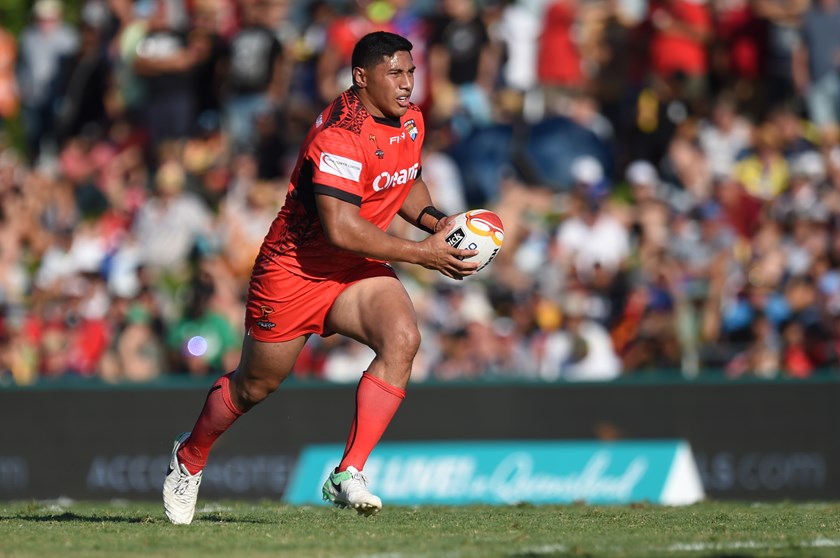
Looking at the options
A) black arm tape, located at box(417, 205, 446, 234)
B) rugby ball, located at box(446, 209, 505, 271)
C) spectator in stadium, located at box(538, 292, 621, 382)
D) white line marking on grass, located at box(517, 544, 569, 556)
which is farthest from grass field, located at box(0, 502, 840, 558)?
spectator in stadium, located at box(538, 292, 621, 382)

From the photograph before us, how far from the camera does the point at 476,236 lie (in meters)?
7.64

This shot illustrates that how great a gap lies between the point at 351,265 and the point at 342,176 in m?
0.68

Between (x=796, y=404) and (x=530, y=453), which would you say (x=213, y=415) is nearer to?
(x=530, y=453)

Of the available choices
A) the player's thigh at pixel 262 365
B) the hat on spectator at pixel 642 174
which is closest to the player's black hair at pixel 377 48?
the player's thigh at pixel 262 365

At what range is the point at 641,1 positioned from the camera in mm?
18516

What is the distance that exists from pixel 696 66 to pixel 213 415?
10461 mm

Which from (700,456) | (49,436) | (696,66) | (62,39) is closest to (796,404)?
(700,456)

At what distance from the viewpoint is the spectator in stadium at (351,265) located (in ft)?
24.8

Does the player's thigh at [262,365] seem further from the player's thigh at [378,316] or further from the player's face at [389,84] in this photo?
the player's face at [389,84]

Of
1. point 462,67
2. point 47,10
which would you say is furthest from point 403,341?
point 47,10

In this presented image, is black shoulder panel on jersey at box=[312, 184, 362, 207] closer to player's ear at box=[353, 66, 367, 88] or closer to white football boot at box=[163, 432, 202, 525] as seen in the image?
player's ear at box=[353, 66, 367, 88]

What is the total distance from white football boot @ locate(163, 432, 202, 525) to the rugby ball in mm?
2139

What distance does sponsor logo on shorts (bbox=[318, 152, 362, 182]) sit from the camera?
7566 mm

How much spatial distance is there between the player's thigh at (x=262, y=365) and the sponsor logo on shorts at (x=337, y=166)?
3.37ft
